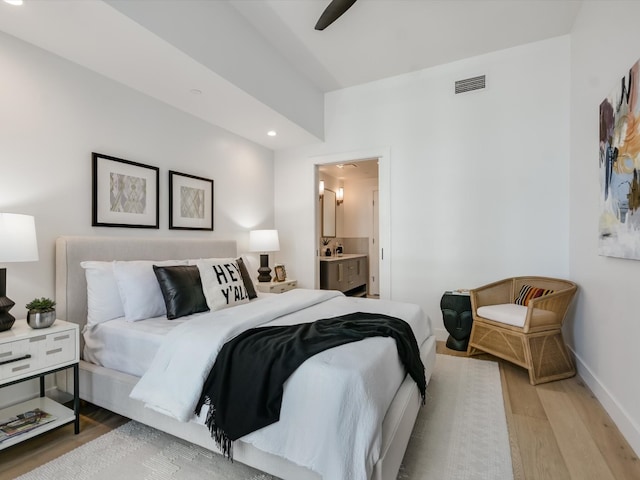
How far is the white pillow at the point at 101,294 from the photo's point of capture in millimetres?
2283

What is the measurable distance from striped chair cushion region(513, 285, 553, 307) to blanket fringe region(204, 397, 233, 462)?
9.21 ft

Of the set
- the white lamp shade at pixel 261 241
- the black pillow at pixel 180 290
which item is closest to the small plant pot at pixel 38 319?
the black pillow at pixel 180 290

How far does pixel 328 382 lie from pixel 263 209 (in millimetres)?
3461

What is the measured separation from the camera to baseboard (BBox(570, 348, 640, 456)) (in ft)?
5.89

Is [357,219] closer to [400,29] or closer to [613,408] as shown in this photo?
[400,29]

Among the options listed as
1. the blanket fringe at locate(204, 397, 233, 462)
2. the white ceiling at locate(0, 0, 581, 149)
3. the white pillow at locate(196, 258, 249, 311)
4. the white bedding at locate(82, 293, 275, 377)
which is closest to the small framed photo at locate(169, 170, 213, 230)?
the white ceiling at locate(0, 0, 581, 149)

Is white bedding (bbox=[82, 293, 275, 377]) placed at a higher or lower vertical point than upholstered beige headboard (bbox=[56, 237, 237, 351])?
lower

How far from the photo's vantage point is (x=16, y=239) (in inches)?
71.1

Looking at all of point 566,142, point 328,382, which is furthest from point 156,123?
point 566,142

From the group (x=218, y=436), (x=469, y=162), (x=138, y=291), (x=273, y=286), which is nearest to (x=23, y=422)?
(x=138, y=291)

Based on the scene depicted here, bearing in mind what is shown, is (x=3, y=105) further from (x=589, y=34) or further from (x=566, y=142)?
(x=566, y=142)

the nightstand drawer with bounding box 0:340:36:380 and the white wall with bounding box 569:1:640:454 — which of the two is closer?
the nightstand drawer with bounding box 0:340:36:380

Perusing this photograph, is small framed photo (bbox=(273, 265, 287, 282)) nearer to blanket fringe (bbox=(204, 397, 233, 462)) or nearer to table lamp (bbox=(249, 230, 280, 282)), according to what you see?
table lamp (bbox=(249, 230, 280, 282))

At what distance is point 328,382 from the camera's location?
1.37m
